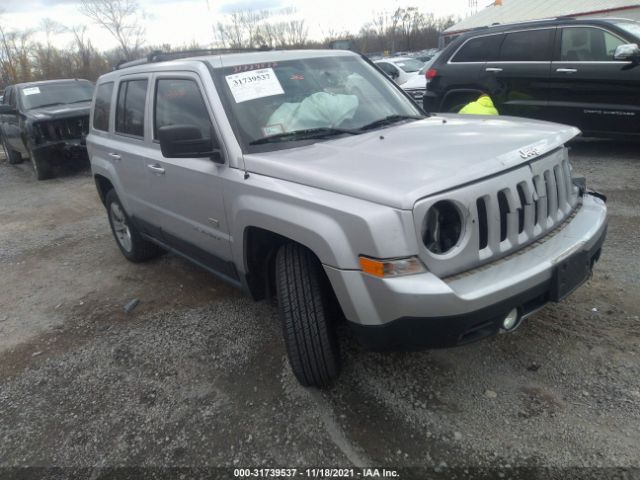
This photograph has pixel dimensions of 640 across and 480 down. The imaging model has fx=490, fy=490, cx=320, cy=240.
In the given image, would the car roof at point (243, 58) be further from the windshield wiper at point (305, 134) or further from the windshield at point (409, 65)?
the windshield at point (409, 65)

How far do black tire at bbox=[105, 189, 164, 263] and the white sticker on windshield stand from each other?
6.73 ft

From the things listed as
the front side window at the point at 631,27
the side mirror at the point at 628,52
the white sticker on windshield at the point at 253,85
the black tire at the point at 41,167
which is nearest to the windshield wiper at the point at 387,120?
the white sticker on windshield at the point at 253,85

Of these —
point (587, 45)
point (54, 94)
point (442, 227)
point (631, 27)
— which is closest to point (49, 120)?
point (54, 94)

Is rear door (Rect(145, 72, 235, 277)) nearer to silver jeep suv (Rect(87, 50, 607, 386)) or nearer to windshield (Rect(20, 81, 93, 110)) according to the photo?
silver jeep suv (Rect(87, 50, 607, 386))

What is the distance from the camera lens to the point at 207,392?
287cm

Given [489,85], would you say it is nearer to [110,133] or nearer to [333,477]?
[110,133]

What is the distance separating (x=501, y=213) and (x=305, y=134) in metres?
1.25

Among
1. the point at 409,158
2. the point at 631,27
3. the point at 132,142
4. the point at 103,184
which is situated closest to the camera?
the point at 409,158

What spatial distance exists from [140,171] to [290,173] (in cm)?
189

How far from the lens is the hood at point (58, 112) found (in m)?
9.11

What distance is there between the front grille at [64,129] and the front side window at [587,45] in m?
8.28

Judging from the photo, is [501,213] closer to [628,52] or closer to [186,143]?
[186,143]

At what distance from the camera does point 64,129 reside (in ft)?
30.5

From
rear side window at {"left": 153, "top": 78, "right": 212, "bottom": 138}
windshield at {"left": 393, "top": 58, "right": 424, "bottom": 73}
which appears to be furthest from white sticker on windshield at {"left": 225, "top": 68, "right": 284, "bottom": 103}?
windshield at {"left": 393, "top": 58, "right": 424, "bottom": 73}
